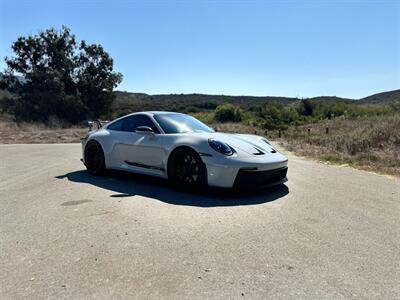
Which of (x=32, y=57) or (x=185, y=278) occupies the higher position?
(x=32, y=57)

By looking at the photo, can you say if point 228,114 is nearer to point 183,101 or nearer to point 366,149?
point 366,149

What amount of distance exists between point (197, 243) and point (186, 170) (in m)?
2.41

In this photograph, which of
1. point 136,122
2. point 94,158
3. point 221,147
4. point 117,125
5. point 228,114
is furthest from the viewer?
point 228,114

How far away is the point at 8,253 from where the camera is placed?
3939 millimetres

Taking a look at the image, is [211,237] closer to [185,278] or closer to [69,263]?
[185,278]

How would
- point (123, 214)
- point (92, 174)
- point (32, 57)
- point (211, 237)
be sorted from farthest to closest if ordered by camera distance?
1. point (32, 57)
2. point (92, 174)
3. point (123, 214)
4. point (211, 237)

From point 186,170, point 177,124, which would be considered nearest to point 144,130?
point 177,124

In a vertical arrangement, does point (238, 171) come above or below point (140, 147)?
below

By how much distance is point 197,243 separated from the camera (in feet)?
13.4

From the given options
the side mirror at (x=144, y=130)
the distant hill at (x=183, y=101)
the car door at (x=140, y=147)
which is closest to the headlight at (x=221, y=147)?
the car door at (x=140, y=147)

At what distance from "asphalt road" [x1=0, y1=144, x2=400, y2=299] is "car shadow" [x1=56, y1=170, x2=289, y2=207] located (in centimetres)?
3

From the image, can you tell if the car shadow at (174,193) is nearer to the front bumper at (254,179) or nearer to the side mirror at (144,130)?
the front bumper at (254,179)

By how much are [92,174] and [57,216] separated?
316 cm

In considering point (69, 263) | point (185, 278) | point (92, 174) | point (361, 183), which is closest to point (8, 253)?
point (69, 263)
